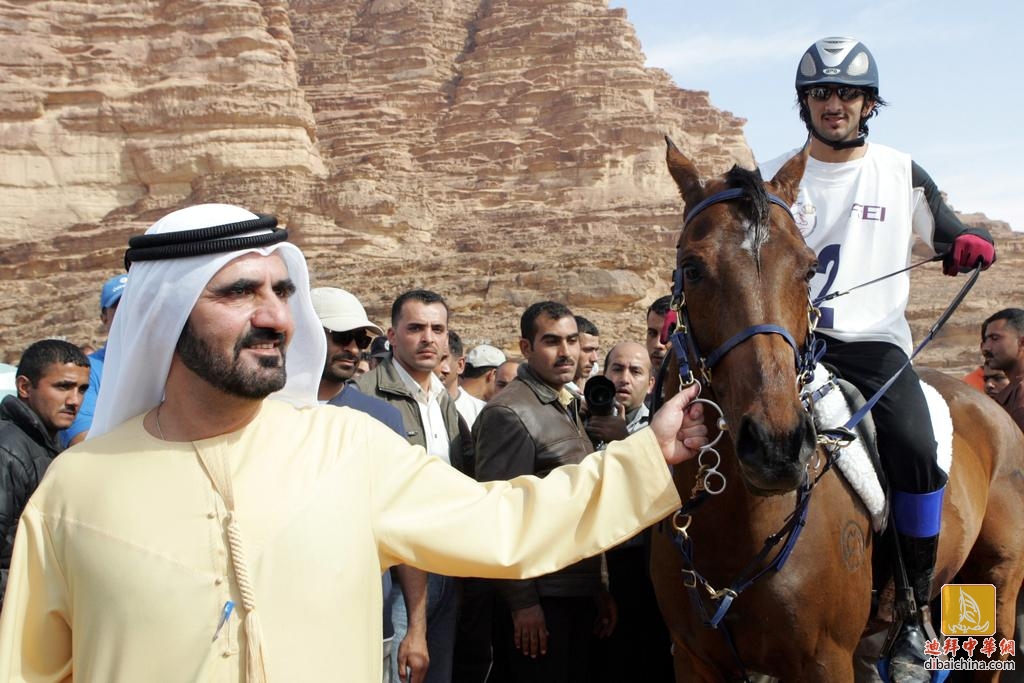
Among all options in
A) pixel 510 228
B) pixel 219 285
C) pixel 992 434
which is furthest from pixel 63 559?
Result: pixel 510 228

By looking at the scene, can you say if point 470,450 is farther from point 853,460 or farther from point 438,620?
point 853,460

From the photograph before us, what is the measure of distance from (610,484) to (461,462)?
3.69 m

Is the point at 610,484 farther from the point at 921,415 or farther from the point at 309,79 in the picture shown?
the point at 309,79

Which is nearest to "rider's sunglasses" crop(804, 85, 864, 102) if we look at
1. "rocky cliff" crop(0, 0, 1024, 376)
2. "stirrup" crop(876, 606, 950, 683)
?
"stirrup" crop(876, 606, 950, 683)

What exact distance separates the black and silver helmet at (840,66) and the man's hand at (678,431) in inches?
88.2

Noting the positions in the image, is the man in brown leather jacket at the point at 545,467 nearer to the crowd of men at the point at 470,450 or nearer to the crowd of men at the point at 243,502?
the crowd of men at the point at 470,450

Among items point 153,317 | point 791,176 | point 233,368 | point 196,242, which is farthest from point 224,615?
point 791,176

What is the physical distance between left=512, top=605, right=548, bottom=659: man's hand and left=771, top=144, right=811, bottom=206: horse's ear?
2620mm

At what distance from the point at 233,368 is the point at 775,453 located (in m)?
1.59

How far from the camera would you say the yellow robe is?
246 centimetres

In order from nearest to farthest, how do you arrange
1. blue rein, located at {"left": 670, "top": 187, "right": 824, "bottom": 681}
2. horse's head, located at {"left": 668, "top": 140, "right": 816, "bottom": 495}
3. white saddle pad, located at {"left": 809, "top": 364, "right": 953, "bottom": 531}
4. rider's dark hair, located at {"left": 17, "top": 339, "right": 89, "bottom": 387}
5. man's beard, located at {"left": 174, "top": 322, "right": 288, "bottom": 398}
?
man's beard, located at {"left": 174, "top": 322, "right": 288, "bottom": 398}, horse's head, located at {"left": 668, "top": 140, "right": 816, "bottom": 495}, blue rein, located at {"left": 670, "top": 187, "right": 824, "bottom": 681}, white saddle pad, located at {"left": 809, "top": 364, "right": 953, "bottom": 531}, rider's dark hair, located at {"left": 17, "top": 339, "right": 89, "bottom": 387}

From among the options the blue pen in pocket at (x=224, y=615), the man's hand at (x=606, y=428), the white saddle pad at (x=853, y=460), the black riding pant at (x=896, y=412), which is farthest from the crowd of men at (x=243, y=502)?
the man's hand at (x=606, y=428)

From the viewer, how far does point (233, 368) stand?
2.64 meters

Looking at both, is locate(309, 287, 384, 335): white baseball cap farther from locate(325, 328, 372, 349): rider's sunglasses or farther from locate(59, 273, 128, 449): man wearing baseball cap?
locate(59, 273, 128, 449): man wearing baseball cap
